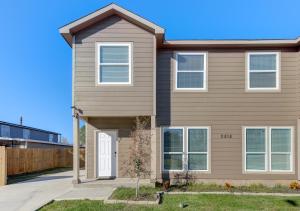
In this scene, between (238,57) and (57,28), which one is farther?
(238,57)

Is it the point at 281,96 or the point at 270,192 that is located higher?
the point at 281,96

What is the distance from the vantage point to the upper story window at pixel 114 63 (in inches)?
501

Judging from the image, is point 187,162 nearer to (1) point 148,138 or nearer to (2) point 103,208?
(1) point 148,138

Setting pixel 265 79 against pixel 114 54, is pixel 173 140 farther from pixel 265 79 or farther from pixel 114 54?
pixel 265 79

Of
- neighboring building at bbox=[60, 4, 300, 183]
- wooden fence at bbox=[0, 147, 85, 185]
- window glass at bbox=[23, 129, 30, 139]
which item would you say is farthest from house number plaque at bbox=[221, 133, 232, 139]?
window glass at bbox=[23, 129, 30, 139]

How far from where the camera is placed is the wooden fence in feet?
48.4

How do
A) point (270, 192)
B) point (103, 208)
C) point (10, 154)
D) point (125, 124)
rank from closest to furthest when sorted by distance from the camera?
point (103, 208)
point (270, 192)
point (125, 124)
point (10, 154)

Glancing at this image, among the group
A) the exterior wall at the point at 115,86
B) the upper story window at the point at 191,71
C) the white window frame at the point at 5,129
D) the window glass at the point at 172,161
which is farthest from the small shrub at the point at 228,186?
the white window frame at the point at 5,129

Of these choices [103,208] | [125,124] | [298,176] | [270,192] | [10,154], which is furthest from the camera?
[10,154]

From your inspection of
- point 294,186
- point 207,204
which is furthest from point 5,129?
point 294,186

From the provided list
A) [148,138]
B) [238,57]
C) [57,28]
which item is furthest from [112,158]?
[238,57]

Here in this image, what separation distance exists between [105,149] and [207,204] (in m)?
5.98

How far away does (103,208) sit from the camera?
9.13 m

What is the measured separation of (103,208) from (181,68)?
22.7 feet
